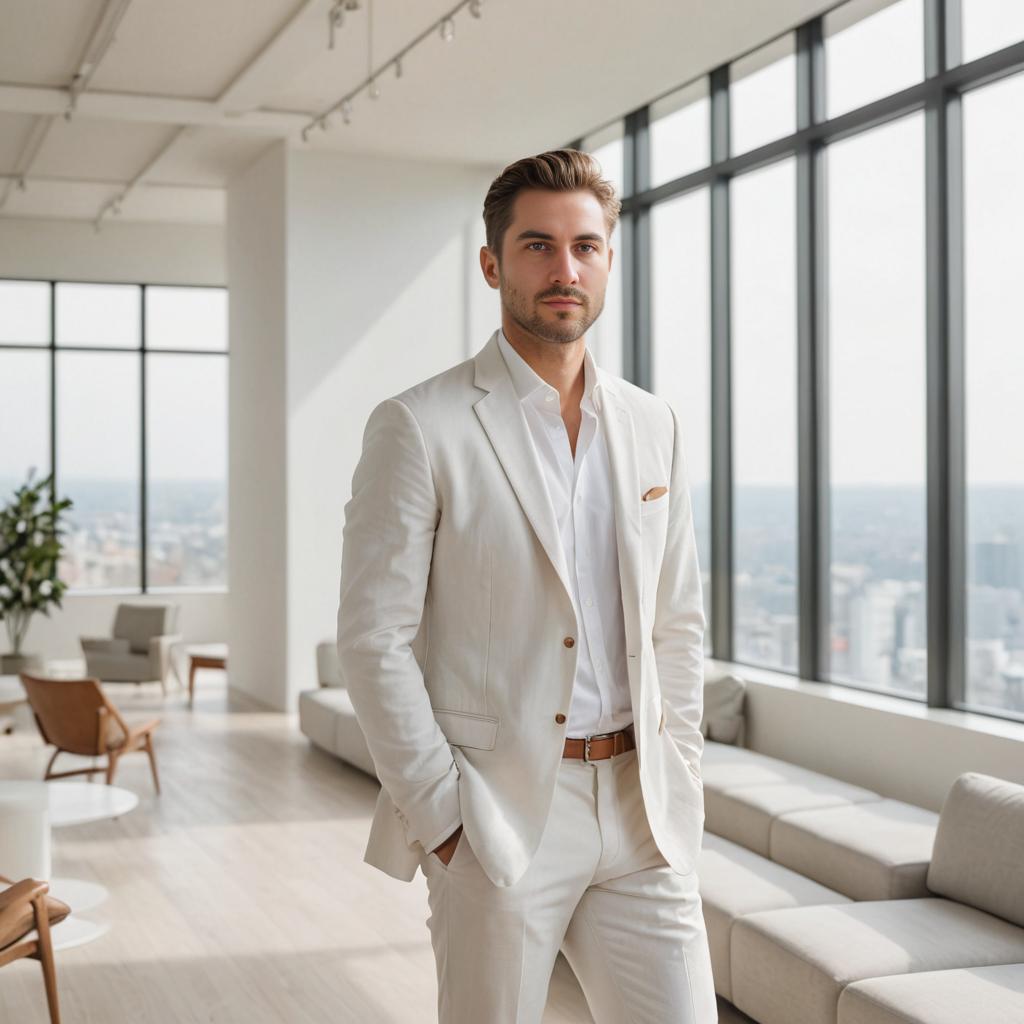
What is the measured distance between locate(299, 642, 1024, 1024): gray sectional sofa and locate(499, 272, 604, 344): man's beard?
69.9 inches

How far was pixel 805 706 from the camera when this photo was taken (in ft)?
19.5

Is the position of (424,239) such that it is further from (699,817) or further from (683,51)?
(699,817)

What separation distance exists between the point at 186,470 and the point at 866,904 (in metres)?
10.4

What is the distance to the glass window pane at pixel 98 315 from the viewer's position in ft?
41.1

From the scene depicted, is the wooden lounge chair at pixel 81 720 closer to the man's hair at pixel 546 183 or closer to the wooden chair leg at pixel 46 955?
the wooden chair leg at pixel 46 955

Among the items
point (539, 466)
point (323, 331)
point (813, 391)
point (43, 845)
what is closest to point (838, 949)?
point (539, 466)

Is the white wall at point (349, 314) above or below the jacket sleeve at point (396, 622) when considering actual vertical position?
above

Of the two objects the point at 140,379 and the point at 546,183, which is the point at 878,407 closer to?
the point at 546,183

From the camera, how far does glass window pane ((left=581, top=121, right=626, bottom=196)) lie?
855 centimetres

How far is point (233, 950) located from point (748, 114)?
16.6 feet

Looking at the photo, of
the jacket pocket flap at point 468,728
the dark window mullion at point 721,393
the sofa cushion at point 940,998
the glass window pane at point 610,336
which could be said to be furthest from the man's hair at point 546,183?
the glass window pane at point 610,336

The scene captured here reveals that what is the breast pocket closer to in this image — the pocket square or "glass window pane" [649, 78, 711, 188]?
the pocket square

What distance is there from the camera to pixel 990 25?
17.5ft

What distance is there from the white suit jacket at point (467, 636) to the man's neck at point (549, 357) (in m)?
0.11
